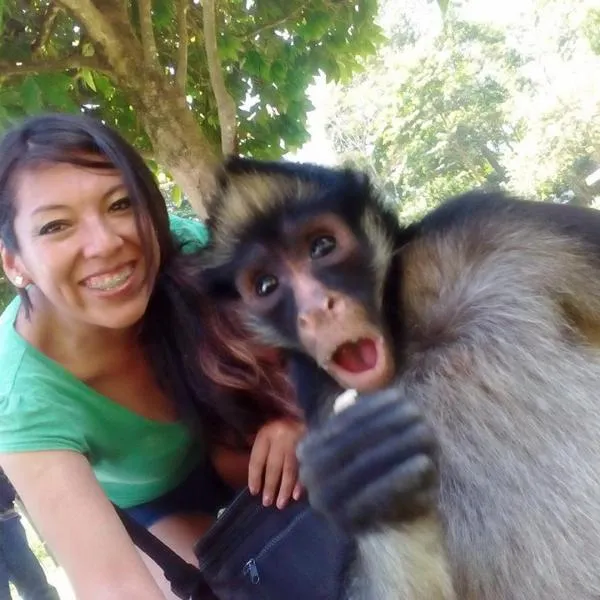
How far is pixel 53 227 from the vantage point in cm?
199

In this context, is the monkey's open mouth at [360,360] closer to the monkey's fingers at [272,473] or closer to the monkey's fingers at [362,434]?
the monkey's fingers at [272,473]

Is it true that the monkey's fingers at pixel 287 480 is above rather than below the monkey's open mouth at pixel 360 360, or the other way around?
below

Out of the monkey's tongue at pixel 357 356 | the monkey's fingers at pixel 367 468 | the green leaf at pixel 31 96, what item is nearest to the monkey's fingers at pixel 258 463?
the monkey's tongue at pixel 357 356

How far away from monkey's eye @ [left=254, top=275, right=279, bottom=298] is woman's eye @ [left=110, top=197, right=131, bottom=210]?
0.36 metres

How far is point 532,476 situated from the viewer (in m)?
1.41

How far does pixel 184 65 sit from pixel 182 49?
71 millimetres

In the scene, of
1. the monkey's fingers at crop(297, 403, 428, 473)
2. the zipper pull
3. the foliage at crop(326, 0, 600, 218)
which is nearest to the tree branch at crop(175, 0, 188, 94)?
the zipper pull

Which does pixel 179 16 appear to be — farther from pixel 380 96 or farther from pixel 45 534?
pixel 380 96

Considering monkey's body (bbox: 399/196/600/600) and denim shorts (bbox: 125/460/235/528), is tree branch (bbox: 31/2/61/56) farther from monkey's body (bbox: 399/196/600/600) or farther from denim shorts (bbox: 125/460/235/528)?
monkey's body (bbox: 399/196/600/600)

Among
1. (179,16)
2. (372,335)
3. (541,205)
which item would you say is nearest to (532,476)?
(372,335)

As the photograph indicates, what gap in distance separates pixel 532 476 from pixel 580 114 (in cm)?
1733

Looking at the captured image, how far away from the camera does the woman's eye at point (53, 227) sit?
199cm

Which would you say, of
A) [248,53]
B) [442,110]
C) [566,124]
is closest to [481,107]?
[442,110]

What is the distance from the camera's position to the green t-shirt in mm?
1922
